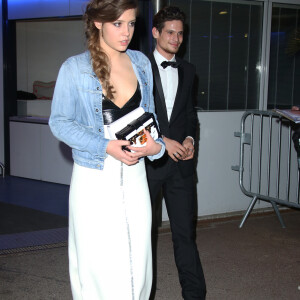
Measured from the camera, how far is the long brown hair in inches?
80.3

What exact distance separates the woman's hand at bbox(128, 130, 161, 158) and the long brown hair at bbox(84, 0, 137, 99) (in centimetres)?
25

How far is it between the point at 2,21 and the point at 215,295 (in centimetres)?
595

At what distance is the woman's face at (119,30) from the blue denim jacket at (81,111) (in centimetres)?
13

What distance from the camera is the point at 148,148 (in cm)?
211

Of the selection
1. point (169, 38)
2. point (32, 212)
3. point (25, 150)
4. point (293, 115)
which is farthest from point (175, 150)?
point (25, 150)

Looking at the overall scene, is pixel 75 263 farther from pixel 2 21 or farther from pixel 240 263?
pixel 2 21

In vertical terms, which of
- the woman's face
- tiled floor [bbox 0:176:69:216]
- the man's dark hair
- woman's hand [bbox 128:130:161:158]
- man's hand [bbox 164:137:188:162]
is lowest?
tiled floor [bbox 0:176:69:216]

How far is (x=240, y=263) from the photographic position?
417 cm

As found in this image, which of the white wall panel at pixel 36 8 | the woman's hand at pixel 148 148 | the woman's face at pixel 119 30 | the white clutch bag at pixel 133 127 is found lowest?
the woman's hand at pixel 148 148

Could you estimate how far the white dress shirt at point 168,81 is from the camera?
3.31 m

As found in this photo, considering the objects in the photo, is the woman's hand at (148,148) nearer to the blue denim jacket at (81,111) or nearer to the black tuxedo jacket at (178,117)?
the blue denim jacket at (81,111)

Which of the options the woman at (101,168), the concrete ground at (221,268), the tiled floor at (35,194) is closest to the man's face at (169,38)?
the woman at (101,168)

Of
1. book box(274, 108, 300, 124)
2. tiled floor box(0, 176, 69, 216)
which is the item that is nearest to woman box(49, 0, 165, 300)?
book box(274, 108, 300, 124)

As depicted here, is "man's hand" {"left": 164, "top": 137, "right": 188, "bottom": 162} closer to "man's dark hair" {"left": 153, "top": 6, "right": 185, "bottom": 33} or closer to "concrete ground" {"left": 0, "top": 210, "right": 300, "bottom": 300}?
"man's dark hair" {"left": 153, "top": 6, "right": 185, "bottom": 33}
